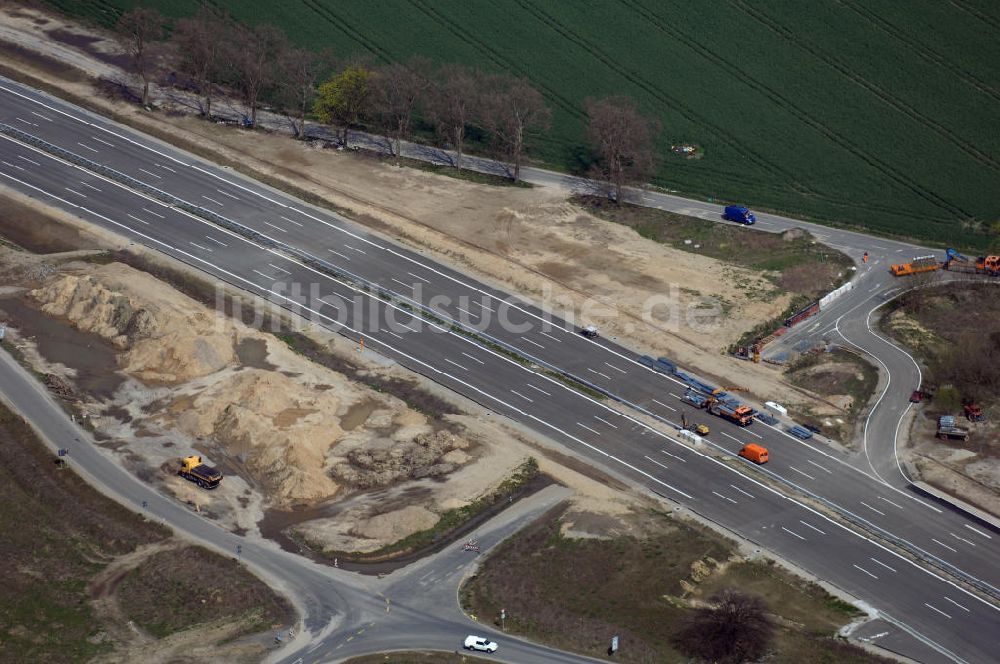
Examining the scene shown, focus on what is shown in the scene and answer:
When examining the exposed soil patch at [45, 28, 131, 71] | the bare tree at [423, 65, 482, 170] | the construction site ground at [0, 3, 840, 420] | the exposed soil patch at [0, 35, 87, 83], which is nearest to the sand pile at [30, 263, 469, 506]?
the construction site ground at [0, 3, 840, 420]

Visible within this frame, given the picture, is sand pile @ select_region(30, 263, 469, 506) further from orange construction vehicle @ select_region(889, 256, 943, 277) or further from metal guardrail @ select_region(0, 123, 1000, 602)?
orange construction vehicle @ select_region(889, 256, 943, 277)

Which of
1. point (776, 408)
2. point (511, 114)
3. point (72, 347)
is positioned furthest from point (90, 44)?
point (776, 408)

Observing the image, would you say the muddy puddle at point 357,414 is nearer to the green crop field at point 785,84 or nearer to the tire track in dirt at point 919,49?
the green crop field at point 785,84

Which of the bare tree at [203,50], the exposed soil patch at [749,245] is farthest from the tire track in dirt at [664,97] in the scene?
the bare tree at [203,50]

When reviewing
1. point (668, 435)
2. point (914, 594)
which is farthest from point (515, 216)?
point (914, 594)

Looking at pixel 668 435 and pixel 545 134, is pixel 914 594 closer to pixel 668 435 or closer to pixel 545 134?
pixel 668 435

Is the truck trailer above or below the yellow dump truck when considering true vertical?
above

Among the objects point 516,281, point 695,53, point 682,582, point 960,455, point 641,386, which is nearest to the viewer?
point 682,582
